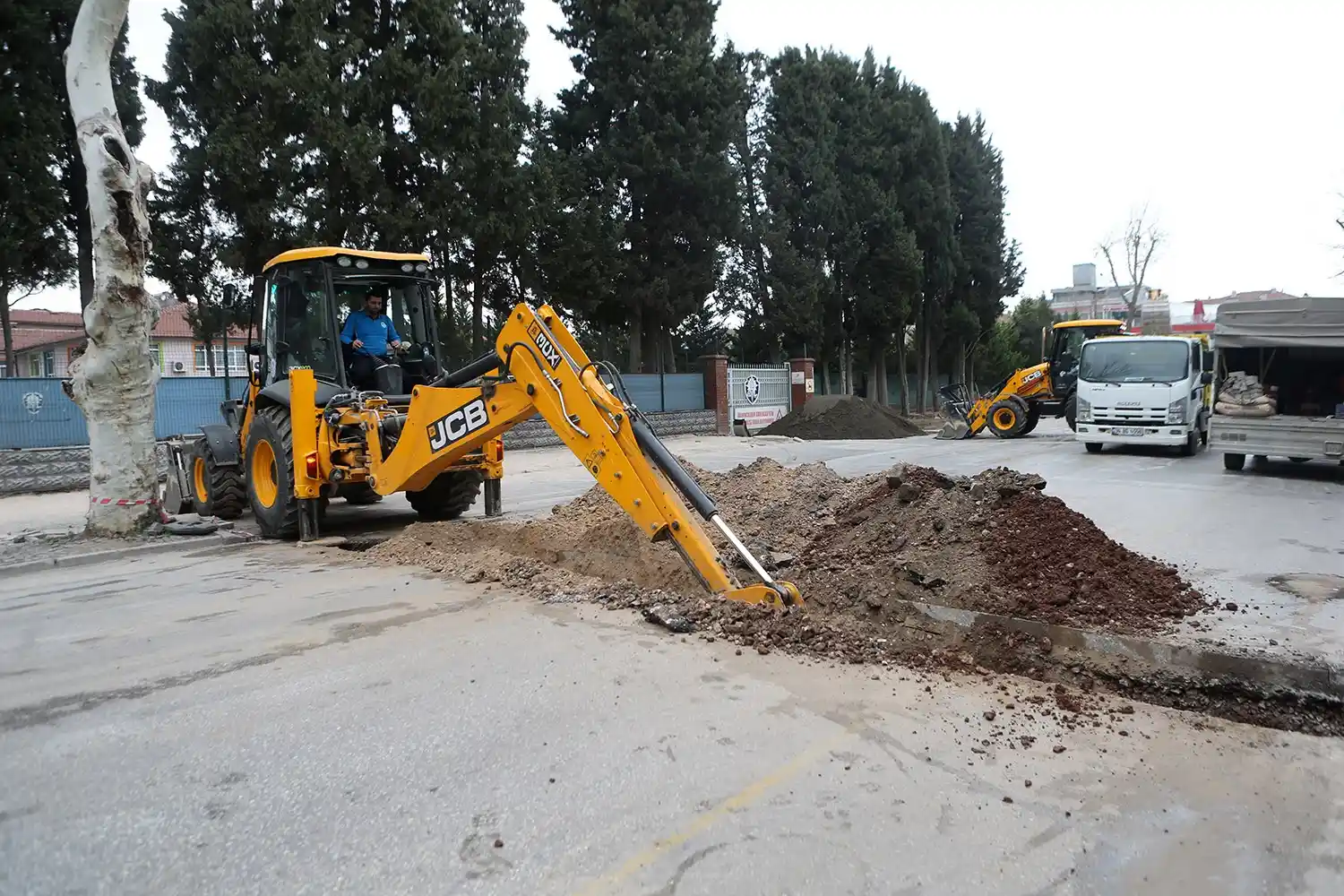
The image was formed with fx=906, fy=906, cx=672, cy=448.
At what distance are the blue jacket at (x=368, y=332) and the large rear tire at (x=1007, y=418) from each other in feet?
58.2

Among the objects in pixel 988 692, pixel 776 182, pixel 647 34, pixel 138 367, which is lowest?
pixel 988 692

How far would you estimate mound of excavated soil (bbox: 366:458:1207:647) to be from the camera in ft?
16.3

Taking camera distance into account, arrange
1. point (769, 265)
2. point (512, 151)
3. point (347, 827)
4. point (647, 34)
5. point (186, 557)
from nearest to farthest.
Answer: point (347, 827), point (186, 557), point (512, 151), point (647, 34), point (769, 265)

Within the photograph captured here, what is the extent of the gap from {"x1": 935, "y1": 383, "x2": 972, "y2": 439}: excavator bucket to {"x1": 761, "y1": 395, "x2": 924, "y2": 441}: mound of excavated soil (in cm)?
141

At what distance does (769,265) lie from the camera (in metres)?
31.3

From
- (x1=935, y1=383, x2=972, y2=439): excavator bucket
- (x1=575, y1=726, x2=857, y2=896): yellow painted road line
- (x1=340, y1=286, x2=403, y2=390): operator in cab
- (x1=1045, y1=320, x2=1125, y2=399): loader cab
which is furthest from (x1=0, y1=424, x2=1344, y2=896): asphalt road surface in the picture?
(x1=1045, y1=320, x2=1125, y2=399): loader cab

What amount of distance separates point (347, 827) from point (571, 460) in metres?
15.2

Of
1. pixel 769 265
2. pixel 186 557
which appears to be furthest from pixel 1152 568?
pixel 769 265

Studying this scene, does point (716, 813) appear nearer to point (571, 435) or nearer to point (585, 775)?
point (585, 775)

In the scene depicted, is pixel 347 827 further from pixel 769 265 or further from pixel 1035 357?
pixel 1035 357

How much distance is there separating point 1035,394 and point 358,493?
716 inches

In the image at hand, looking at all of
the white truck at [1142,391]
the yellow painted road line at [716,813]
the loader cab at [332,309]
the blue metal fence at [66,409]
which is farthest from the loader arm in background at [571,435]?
the white truck at [1142,391]

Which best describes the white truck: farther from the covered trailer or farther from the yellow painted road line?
the yellow painted road line

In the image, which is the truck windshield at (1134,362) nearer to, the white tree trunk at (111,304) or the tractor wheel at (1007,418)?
the tractor wheel at (1007,418)
